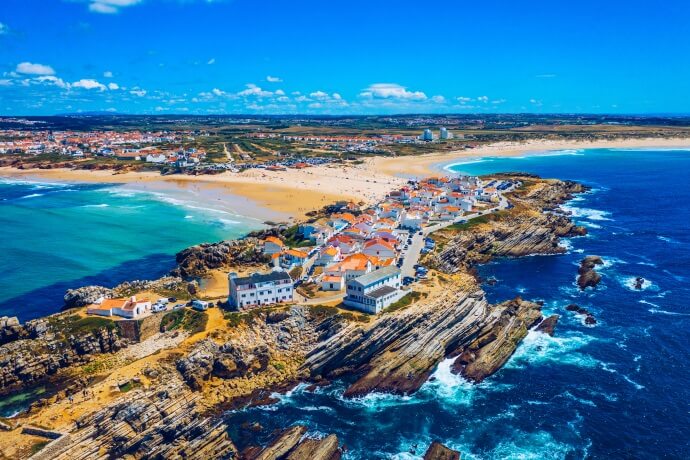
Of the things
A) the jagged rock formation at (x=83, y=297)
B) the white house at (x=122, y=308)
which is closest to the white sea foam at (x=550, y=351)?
the white house at (x=122, y=308)

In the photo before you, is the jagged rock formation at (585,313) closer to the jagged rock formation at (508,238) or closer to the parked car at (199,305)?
the jagged rock formation at (508,238)

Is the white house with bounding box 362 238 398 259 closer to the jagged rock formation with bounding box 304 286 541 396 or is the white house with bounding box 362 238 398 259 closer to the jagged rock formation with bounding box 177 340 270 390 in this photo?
the jagged rock formation with bounding box 304 286 541 396

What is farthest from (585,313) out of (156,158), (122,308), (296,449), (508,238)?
(156,158)

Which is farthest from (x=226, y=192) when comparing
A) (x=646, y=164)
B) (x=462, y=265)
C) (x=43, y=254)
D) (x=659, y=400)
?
(x=646, y=164)

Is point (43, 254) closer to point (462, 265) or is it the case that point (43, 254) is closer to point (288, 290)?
point (288, 290)

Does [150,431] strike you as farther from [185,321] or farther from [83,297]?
[83,297]

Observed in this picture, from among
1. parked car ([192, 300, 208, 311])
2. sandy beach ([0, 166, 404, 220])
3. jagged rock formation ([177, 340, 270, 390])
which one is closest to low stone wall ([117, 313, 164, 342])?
parked car ([192, 300, 208, 311])
